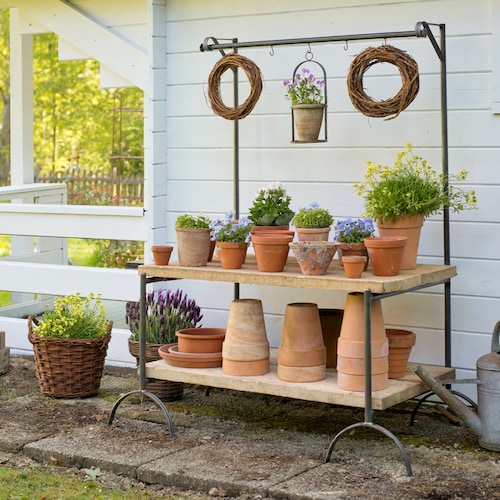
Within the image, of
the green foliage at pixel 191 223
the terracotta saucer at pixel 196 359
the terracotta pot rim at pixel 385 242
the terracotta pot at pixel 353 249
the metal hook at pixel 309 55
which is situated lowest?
the terracotta saucer at pixel 196 359

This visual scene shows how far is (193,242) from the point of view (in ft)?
14.5

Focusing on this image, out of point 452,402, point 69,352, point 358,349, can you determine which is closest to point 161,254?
point 69,352

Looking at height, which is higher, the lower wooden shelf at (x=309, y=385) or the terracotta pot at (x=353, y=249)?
the terracotta pot at (x=353, y=249)

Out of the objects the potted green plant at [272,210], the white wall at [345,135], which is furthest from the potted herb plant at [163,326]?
the potted green plant at [272,210]

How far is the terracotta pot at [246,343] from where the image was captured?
432 centimetres

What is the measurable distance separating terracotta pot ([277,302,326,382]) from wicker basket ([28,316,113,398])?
1.21 meters

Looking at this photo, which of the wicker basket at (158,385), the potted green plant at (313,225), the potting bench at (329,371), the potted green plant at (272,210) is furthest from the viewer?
the wicker basket at (158,385)

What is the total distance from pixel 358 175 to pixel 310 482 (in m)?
1.76

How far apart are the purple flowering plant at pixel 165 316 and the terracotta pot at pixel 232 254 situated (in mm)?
737

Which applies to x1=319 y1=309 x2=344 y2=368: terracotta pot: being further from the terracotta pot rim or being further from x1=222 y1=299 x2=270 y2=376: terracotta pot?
the terracotta pot rim

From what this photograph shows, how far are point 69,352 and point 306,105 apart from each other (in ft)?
5.67

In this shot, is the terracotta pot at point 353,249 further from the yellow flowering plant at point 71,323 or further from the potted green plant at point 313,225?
the yellow flowering plant at point 71,323

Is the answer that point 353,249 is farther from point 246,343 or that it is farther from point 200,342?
point 200,342

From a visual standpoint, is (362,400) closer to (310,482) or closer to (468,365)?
(310,482)
